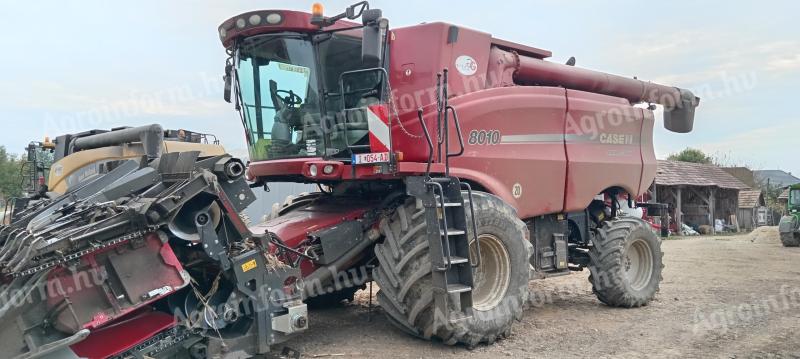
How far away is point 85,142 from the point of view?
1161 cm

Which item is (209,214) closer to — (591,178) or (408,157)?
(408,157)

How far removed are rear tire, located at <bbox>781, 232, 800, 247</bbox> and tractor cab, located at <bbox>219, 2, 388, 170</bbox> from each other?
17218mm

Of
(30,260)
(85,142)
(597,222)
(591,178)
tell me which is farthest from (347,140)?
(85,142)

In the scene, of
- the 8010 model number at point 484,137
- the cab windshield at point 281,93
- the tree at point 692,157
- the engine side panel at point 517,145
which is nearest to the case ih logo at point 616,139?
the engine side panel at point 517,145

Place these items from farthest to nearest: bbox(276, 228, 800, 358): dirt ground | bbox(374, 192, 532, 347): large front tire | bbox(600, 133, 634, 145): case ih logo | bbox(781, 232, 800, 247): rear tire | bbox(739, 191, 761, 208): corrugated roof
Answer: bbox(739, 191, 761, 208): corrugated roof
bbox(781, 232, 800, 247): rear tire
bbox(600, 133, 634, 145): case ih logo
bbox(276, 228, 800, 358): dirt ground
bbox(374, 192, 532, 347): large front tire

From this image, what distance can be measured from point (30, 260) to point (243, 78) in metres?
2.71

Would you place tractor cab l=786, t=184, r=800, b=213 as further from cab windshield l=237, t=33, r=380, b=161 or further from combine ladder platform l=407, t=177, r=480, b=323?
cab windshield l=237, t=33, r=380, b=161

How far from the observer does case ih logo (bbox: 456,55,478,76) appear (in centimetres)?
590

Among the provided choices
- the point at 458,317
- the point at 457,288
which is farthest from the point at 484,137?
the point at 458,317

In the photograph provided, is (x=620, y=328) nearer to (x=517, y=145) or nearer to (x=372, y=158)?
(x=517, y=145)

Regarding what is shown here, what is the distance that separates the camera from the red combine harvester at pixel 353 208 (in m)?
3.82

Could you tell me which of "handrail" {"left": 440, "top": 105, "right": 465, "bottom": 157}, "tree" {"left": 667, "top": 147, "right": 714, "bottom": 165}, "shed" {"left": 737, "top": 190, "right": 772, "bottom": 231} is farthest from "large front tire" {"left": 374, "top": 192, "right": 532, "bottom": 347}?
"tree" {"left": 667, "top": 147, "right": 714, "bottom": 165}

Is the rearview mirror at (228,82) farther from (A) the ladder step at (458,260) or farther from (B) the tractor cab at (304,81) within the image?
(A) the ladder step at (458,260)

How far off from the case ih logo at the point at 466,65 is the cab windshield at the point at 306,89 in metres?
0.89
